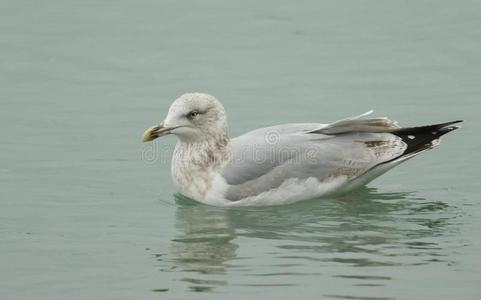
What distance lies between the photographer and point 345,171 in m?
11.1

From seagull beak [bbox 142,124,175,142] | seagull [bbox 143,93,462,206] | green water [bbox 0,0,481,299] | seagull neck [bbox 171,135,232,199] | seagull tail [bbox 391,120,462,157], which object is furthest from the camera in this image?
seagull tail [bbox 391,120,462,157]

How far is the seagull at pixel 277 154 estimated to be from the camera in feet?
35.2

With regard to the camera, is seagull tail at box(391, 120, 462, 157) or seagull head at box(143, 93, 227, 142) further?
seagull tail at box(391, 120, 462, 157)

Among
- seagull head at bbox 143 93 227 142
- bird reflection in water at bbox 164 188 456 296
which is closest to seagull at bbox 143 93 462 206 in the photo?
seagull head at bbox 143 93 227 142

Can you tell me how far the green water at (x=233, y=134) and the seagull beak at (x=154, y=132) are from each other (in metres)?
0.66

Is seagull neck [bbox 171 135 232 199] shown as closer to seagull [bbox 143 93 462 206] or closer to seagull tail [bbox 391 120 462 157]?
seagull [bbox 143 93 462 206]

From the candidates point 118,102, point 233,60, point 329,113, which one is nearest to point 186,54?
point 233,60

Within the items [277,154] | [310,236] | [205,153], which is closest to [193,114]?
[205,153]

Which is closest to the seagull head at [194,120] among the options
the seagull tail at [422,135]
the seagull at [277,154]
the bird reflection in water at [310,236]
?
the seagull at [277,154]

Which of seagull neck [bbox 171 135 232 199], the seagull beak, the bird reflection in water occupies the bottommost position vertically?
the bird reflection in water

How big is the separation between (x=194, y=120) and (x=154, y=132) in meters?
0.55

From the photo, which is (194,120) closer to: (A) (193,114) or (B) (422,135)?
(A) (193,114)

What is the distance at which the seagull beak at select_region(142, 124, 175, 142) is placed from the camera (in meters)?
10.5

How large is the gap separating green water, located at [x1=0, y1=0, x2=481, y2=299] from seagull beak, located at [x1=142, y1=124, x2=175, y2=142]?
2.18ft
